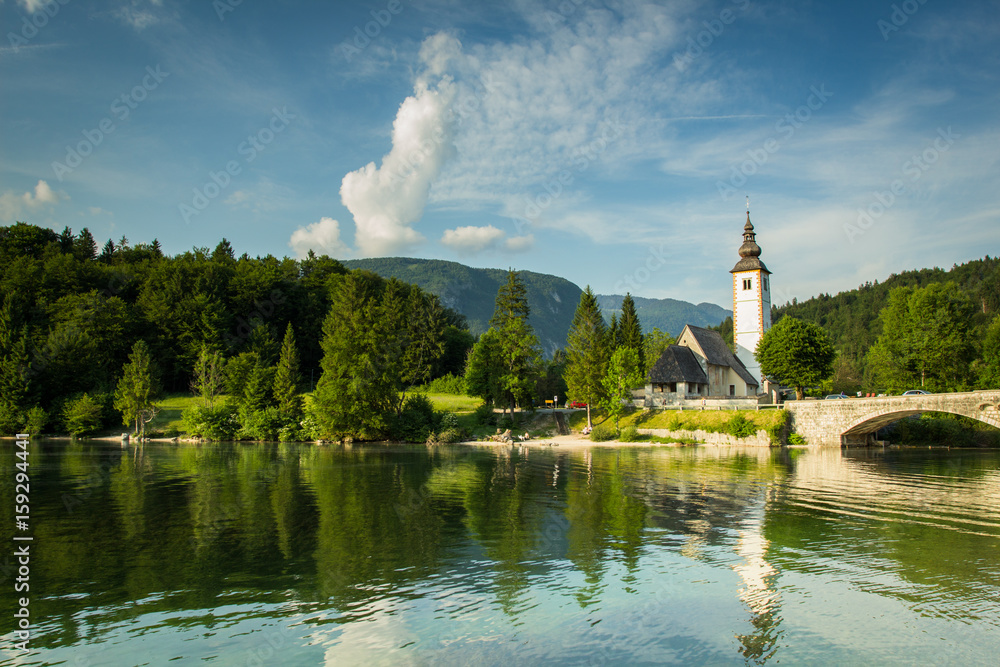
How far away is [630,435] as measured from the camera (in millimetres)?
55250

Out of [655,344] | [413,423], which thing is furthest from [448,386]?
[655,344]

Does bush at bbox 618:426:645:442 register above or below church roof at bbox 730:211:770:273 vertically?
below

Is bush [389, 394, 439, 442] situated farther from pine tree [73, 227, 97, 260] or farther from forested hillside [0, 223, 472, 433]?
pine tree [73, 227, 97, 260]

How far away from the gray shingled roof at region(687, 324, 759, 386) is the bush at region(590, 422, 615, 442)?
60.3 feet

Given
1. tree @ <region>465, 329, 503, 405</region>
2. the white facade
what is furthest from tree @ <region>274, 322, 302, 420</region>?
the white facade

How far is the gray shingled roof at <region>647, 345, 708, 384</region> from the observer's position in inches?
2502

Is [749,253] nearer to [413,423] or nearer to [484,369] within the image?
[484,369]

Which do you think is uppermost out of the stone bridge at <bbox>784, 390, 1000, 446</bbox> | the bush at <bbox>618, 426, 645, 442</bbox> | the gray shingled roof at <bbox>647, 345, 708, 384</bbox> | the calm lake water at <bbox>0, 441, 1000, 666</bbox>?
the gray shingled roof at <bbox>647, 345, 708, 384</bbox>

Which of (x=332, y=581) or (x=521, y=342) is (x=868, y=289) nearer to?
(x=521, y=342)

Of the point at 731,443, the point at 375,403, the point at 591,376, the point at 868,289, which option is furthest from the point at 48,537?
the point at 868,289

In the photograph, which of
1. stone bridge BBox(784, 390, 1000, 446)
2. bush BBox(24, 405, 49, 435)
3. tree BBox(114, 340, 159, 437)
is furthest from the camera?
tree BBox(114, 340, 159, 437)

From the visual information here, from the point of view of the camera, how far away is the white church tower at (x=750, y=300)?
70.0 metres

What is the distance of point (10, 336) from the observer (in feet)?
198

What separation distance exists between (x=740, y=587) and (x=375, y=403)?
156ft
